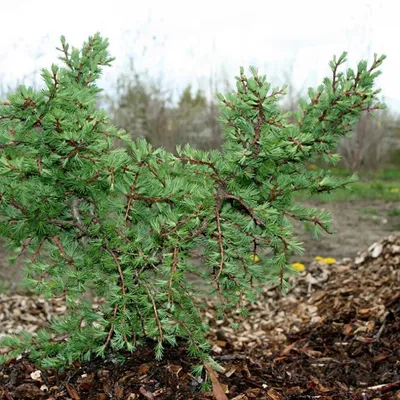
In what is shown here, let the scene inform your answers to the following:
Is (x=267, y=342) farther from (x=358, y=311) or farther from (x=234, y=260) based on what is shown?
(x=234, y=260)

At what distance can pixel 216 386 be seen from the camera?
2570 millimetres

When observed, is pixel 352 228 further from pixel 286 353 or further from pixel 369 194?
pixel 286 353

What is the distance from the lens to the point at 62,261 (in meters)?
2.52

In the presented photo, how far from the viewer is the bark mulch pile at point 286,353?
2623 mm

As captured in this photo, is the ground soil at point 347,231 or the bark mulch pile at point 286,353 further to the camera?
the ground soil at point 347,231

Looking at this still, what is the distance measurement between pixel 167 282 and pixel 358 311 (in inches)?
96.7

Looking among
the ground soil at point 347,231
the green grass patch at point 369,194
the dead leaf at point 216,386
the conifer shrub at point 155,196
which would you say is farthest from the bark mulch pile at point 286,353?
the green grass patch at point 369,194

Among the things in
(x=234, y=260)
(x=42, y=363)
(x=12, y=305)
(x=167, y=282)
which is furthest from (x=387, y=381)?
(x=12, y=305)

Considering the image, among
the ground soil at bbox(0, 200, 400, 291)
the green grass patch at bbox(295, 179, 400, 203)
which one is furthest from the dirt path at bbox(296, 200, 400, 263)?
the green grass patch at bbox(295, 179, 400, 203)

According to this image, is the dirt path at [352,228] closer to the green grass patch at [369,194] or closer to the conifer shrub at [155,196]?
the green grass patch at [369,194]

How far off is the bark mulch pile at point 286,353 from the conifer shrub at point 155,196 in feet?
0.49

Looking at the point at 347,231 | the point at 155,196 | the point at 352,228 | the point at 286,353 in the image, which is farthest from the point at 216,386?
the point at 352,228

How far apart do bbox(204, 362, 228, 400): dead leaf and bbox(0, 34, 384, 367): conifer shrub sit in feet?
0.18

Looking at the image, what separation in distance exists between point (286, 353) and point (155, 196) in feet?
5.73
